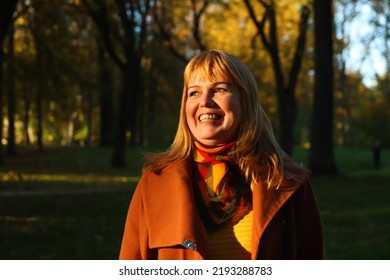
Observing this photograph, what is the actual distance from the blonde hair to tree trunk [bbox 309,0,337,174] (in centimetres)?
1914

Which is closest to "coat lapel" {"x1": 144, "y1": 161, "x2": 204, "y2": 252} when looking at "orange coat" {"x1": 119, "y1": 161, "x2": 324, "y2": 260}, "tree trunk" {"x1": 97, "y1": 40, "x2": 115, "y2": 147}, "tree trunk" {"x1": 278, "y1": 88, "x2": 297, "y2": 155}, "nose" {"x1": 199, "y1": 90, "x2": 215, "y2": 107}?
"orange coat" {"x1": 119, "y1": 161, "x2": 324, "y2": 260}

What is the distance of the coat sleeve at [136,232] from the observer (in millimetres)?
2643

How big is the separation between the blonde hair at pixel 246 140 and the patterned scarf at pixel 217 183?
53 millimetres

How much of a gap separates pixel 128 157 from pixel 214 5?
8767mm

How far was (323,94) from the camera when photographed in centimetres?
2159

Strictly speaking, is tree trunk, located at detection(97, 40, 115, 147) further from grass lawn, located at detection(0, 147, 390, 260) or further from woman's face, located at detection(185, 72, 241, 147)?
woman's face, located at detection(185, 72, 241, 147)

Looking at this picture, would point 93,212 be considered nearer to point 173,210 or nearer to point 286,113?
point 173,210

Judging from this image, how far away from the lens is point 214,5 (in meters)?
28.3

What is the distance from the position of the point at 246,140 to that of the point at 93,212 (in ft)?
35.4

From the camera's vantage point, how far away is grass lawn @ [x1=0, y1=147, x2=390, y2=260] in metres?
9.00

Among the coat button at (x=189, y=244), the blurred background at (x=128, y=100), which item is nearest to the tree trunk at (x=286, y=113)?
the blurred background at (x=128, y=100)
